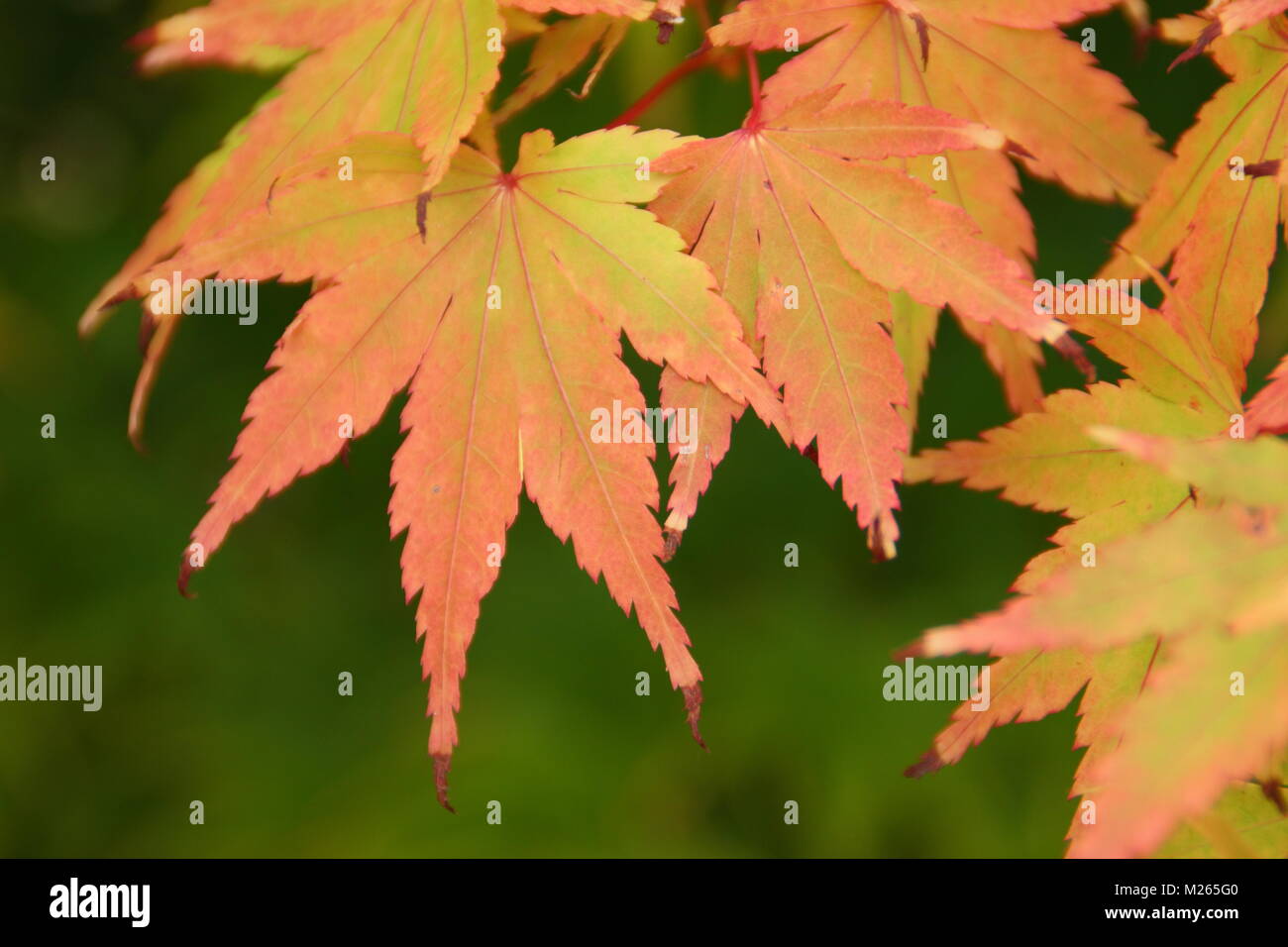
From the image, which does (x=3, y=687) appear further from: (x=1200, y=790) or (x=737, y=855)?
(x=1200, y=790)

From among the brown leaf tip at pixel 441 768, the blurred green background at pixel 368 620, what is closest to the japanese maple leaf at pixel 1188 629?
the brown leaf tip at pixel 441 768

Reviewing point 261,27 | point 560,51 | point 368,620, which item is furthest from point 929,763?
point 368,620

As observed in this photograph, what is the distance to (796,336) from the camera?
661 millimetres

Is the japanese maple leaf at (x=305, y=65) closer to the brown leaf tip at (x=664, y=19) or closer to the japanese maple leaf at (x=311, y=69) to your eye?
the japanese maple leaf at (x=311, y=69)

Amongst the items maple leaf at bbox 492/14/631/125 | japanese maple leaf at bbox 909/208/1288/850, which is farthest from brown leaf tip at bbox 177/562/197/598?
japanese maple leaf at bbox 909/208/1288/850

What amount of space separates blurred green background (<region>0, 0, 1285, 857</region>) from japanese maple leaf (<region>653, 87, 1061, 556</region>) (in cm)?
86

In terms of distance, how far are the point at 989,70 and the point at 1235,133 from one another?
0.59 feet

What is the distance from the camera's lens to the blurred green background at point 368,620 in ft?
5.12

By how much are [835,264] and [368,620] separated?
1.24 meters

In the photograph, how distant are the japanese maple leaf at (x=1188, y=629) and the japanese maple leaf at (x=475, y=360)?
0.23 m

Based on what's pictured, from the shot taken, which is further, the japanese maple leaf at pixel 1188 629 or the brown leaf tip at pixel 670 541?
the brown leaf tip at pixel 670 541

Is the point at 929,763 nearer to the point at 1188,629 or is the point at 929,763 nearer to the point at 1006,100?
the point at 1188,629

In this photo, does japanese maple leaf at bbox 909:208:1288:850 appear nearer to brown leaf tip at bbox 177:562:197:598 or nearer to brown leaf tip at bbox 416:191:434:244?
brown leaf tip at bbox 416:191:434:244

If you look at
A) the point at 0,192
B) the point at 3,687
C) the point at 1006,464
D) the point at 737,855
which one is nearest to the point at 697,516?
the point at 737,855
